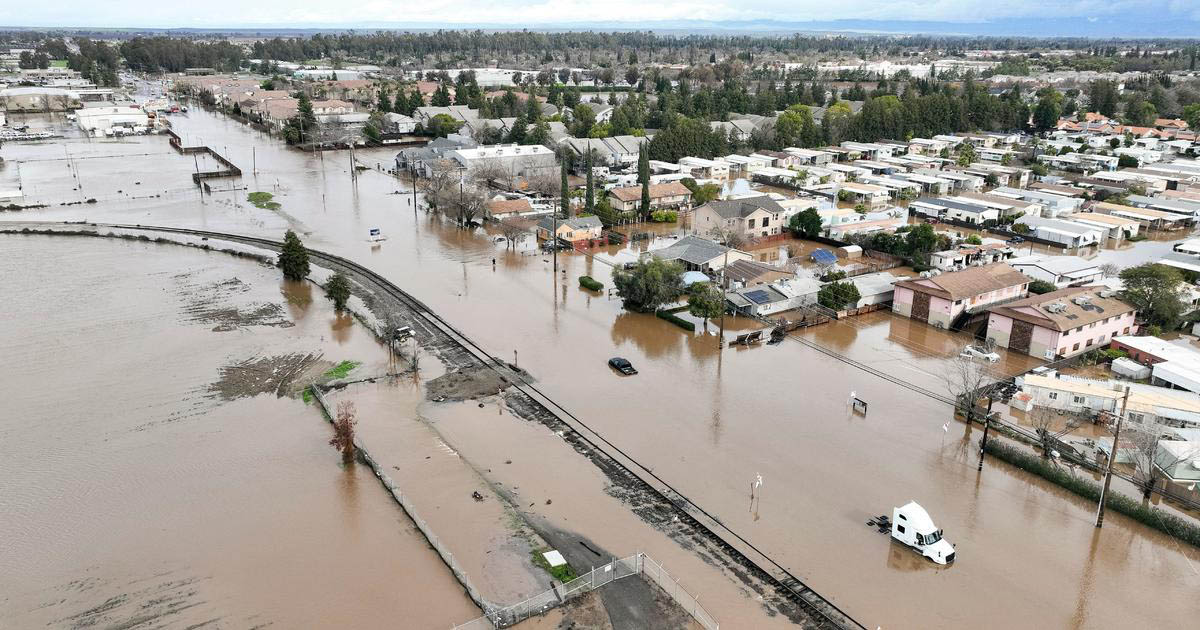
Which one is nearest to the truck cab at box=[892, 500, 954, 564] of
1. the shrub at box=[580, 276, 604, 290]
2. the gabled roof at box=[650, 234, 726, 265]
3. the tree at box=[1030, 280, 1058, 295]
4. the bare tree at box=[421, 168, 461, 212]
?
the shrub at box=[580, 276, 604, 290]

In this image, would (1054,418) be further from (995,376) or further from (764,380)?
(764,380)

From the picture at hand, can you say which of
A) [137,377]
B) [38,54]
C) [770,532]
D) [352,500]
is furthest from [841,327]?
[38,54]

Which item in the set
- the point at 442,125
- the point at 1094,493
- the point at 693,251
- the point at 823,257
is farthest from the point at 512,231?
the point at 442,125

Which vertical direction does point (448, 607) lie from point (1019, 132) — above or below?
below

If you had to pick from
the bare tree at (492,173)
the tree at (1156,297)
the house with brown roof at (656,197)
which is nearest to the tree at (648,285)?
the house with brown roof at (656,197)

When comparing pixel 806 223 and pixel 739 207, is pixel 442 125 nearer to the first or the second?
pixel 739 207

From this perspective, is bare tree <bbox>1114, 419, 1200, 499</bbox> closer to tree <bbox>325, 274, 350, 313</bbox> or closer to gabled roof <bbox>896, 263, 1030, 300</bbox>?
gabled roof <bbox>896, 263, 1030, 300</bbox>
